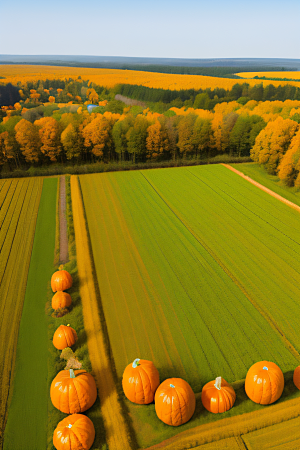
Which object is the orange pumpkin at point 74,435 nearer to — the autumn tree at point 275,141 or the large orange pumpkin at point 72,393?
the large orange pumpkin at point 72,393

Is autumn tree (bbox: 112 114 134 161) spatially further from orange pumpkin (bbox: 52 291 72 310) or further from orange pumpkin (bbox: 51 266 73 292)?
orange pumpkin (bbox: 52 291 72 310)

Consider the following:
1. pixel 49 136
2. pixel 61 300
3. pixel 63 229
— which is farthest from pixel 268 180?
pixel 61 300

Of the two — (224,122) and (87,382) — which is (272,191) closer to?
(224,122)

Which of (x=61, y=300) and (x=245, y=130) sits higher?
(x=245, y=130)

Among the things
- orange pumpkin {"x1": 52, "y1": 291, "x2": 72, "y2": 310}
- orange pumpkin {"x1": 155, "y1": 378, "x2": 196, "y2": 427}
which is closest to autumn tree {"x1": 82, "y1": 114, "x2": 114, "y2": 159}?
orange pumpkin {"x1": 52, "y1": 291, "x2": 72, "y2": 310}

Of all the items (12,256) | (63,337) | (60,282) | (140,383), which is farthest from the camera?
(12,256)

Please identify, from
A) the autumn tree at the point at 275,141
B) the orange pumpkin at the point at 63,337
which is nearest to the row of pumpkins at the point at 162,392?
the orange pumpkin at the point at 63,337

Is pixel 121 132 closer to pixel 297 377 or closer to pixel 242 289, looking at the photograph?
pixel 242 289
